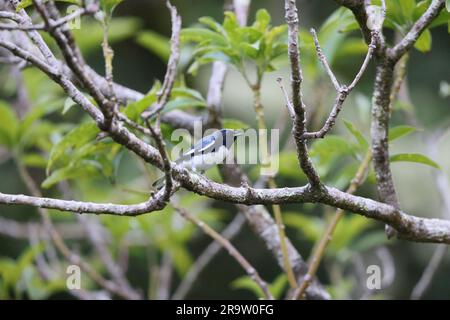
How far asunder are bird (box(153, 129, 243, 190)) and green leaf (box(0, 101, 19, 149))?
111cm

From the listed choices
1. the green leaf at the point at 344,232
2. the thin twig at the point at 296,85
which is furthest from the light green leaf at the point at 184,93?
the green leaf at the point at 344,232

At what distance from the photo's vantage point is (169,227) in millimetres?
3395

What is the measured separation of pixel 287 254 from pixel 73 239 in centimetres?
276

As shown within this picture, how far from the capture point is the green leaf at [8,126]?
9.15 ft

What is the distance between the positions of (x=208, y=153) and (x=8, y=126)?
1.23 meters

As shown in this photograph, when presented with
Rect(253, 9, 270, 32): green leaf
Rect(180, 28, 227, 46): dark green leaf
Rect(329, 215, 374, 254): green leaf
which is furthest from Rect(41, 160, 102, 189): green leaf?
Rect(329, 215, 374, 254): green leaf

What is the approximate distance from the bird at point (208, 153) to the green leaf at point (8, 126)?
111 centimetres

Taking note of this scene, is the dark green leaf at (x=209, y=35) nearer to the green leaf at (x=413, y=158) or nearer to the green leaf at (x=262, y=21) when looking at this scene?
the green leaf at (x=262, y=21)

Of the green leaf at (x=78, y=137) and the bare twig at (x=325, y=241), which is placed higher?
the green leaf at (x=78, y=137)

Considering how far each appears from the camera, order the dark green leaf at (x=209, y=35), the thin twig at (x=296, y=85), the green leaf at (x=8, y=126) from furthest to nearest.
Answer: the green leaf at (x=8, y=126) < the dark green leaf at (x=209, y=35) < the thin twig at (x=296, y=85)

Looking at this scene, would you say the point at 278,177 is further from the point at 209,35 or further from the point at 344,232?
the point at 209,35

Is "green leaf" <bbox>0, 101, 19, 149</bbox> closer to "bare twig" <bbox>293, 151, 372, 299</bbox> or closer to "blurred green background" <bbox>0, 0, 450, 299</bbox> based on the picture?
"blurred green background" <bbox>0, 0, 450, 299</bbox>

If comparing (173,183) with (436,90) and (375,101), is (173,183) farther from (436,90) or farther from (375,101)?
(436,90)
